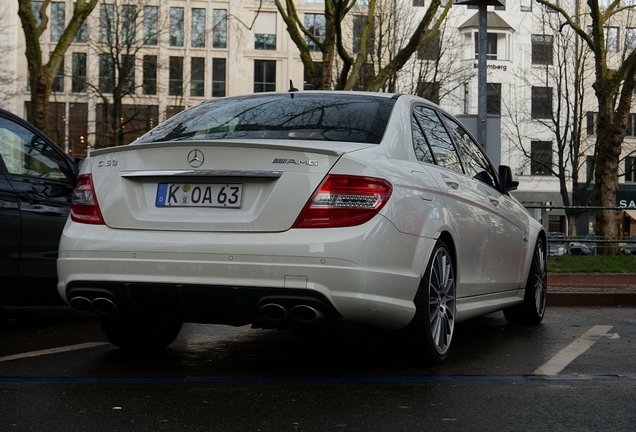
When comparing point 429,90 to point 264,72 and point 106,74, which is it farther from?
point 264,72

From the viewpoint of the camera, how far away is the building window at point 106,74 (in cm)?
4844

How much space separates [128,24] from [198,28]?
657 inches

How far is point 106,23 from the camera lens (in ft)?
156

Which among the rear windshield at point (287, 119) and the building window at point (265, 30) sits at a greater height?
the building window at point (265, 30)

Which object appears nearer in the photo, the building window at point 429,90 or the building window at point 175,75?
the building window at point 429,90

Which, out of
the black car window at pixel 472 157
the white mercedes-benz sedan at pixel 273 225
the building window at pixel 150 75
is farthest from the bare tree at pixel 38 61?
the building window at pixel 150 75

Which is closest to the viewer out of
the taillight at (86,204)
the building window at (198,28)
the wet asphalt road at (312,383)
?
the wet asphalt road at (312,383)

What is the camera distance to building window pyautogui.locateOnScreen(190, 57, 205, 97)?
6341 centimetres

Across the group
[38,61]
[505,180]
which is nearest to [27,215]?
[505,180]

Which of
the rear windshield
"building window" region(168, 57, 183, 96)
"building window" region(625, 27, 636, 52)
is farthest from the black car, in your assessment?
→ "building window" region(168, 57, 183, 96)

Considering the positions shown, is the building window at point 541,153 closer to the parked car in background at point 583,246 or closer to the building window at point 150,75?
the building window at point 150,75

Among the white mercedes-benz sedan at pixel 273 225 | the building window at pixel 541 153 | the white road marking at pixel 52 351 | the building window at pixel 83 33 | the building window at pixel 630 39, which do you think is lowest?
the white road marking at pixel 52 351

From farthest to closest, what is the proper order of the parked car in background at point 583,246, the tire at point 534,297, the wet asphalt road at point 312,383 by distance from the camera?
the parked car in background at point 583,246 < the tire at point 534,297 < the wet asphalt road at point 312,383

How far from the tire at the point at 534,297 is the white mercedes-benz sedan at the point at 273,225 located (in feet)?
7.80
